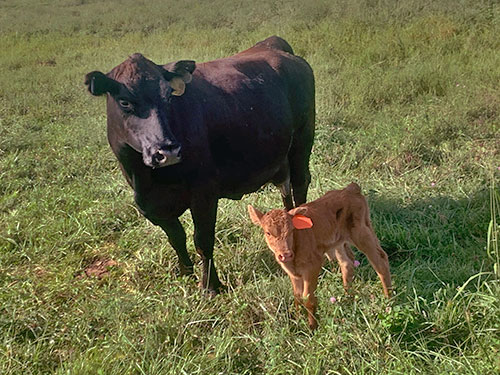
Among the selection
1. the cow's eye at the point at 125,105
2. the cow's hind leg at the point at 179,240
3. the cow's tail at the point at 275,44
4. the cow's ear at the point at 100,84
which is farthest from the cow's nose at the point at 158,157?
the cow's tail at the point at 275,44

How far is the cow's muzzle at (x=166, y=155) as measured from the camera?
8.11 ft

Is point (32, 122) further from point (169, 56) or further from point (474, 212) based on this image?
point (474, 212)

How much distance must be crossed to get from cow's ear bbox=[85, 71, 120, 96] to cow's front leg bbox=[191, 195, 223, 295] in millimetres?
860

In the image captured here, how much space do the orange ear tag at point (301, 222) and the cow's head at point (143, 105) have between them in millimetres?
721

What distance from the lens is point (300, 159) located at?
4.12 meters

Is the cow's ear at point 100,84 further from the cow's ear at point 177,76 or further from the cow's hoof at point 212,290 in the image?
the cow's hoof at point 212,290

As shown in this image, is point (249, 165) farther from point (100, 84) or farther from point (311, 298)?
point (100, 84)

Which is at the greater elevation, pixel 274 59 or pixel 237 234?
pixel 274 59

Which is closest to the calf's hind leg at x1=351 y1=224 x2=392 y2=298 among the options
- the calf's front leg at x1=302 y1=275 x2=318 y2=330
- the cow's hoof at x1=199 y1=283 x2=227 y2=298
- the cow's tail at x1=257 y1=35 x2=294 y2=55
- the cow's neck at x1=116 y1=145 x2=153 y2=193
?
the calf's front leg at x1=302 y1=275 x2=318 y2=330

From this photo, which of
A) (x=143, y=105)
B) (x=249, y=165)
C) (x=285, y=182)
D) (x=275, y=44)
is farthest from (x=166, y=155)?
(x=275, y=44)

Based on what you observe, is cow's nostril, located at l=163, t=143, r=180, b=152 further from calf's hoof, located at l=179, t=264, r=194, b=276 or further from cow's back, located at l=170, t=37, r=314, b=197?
calf's hoof, located at l=179, t=264, r=194, b=276

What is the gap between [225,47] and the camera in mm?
10977

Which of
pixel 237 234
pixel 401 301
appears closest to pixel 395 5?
pixel 237 234

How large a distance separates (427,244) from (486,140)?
254 centimetres
